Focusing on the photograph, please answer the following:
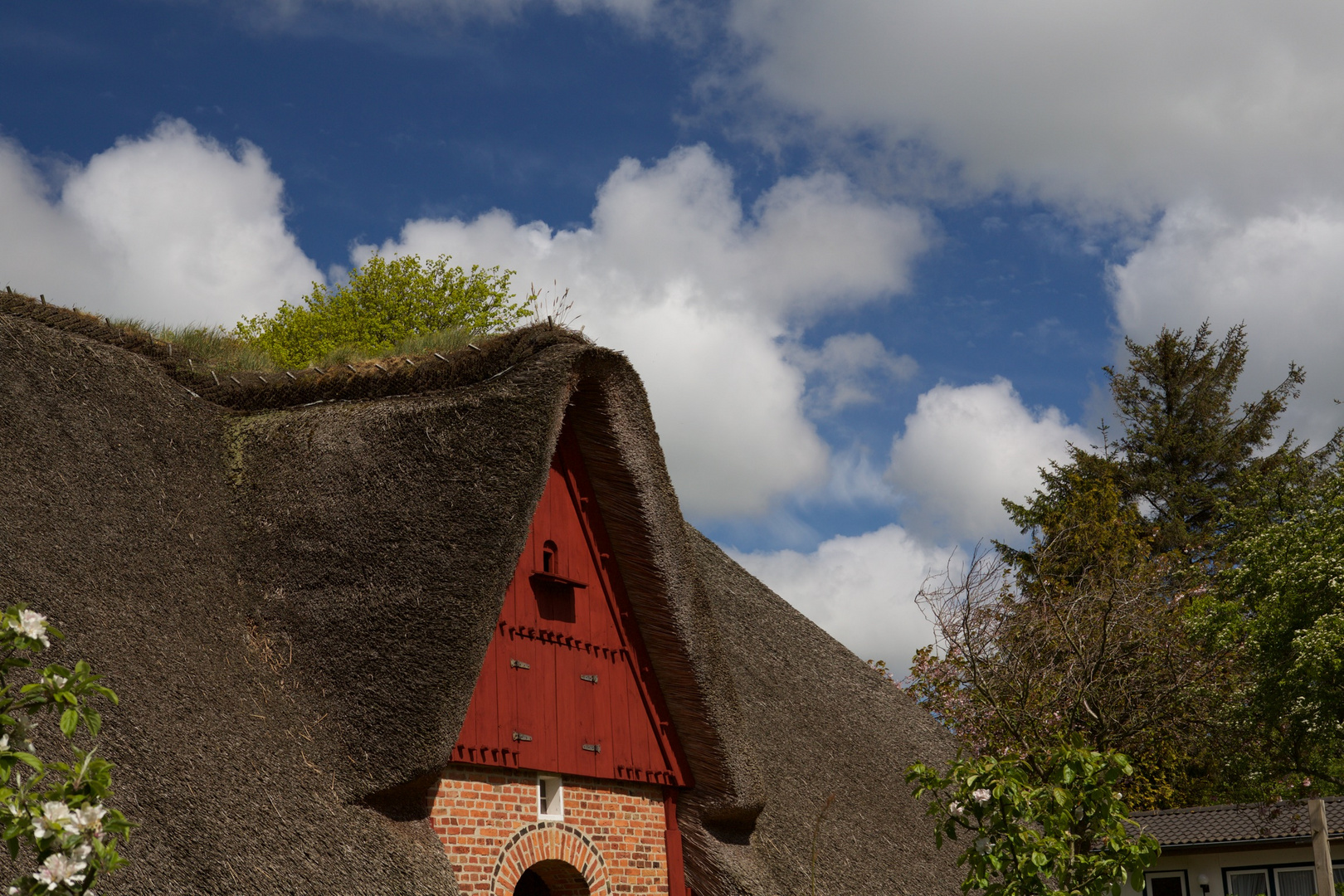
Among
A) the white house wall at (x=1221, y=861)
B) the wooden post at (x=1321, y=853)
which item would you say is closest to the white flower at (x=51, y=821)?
the wooden post at (x=1321, y=853)

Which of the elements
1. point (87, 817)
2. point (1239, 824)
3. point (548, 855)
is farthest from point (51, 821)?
point (1239, 824)

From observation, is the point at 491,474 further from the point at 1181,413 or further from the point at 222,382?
the point at 1181,413

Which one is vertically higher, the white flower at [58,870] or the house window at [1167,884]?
the white flower at [58,870]

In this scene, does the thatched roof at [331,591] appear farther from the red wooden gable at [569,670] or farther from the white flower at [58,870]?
the white flower at [58,870]

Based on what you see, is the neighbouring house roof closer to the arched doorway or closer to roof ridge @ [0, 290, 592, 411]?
the arched doorway

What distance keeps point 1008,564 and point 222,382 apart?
26743 mm

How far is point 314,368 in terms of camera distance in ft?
40.6

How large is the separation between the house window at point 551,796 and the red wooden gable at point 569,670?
155 mm

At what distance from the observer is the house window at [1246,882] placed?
80.9 feet

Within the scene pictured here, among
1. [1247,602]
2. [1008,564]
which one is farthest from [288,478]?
[1008,564]

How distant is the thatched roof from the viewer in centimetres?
799

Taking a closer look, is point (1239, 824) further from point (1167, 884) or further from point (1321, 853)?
point (1321, 853)

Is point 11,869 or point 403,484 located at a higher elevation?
point 403,484

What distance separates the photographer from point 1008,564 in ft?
112
